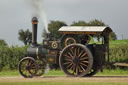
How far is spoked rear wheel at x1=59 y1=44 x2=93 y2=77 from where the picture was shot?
13172 mm

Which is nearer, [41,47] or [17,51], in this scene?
[41,47]

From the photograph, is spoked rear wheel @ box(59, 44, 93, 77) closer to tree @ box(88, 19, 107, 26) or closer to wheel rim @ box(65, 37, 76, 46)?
wheel rim @ box(65, 37, 76, 46)

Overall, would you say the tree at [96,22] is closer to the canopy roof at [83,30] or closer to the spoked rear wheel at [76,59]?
the canopy roof at [83,30]

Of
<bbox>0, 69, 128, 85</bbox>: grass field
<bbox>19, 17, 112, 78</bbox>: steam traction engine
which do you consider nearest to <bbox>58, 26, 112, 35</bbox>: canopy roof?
<bbox>19, 17, 112, 78</bbox>: steam traction engine

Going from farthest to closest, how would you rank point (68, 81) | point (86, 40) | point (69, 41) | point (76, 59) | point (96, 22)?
point (96, 22)
point (86, 40)
point (69, 41)
point (76, 59)
point (68, 81)

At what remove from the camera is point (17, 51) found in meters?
23.2

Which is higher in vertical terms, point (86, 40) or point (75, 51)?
point (86, 40)

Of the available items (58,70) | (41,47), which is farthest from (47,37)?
(58,70)

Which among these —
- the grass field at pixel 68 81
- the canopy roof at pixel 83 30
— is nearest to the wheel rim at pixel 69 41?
the canopy roof at pixel 83 30

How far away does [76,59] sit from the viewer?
43.7 feet

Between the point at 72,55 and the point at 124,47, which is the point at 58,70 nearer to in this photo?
the point at 124,47

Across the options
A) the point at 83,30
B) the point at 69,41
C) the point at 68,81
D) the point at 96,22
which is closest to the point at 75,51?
the point at 69,41

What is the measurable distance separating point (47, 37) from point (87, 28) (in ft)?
7.03

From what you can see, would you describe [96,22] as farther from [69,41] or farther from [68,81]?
[68,81]
